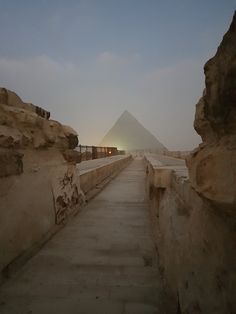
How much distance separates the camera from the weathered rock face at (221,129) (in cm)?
89

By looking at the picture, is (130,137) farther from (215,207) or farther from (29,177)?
(215,207)

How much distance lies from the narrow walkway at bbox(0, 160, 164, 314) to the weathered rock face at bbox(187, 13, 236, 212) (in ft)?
3.48

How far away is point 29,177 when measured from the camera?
2.52 m

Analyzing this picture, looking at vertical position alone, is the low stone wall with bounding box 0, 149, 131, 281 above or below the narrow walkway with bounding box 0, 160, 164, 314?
above

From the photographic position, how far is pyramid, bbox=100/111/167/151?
116475 millimetres

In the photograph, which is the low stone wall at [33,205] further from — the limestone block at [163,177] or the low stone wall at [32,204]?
the limestone block at [163,177]

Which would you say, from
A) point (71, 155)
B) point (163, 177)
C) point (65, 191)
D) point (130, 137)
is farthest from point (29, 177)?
point (130, 137)

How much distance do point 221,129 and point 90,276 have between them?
1.66 m

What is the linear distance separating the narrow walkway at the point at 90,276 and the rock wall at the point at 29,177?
0.23 metres

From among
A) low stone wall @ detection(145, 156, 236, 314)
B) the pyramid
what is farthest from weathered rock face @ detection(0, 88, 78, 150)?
the pyramid

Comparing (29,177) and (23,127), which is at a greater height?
(23,127)

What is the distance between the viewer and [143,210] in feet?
13.7

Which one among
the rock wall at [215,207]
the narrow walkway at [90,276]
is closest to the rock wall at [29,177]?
the narrow walkway at [90,276]

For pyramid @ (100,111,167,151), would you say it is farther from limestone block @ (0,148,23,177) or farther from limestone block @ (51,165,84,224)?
limestone block @ (0,148,23,177)
